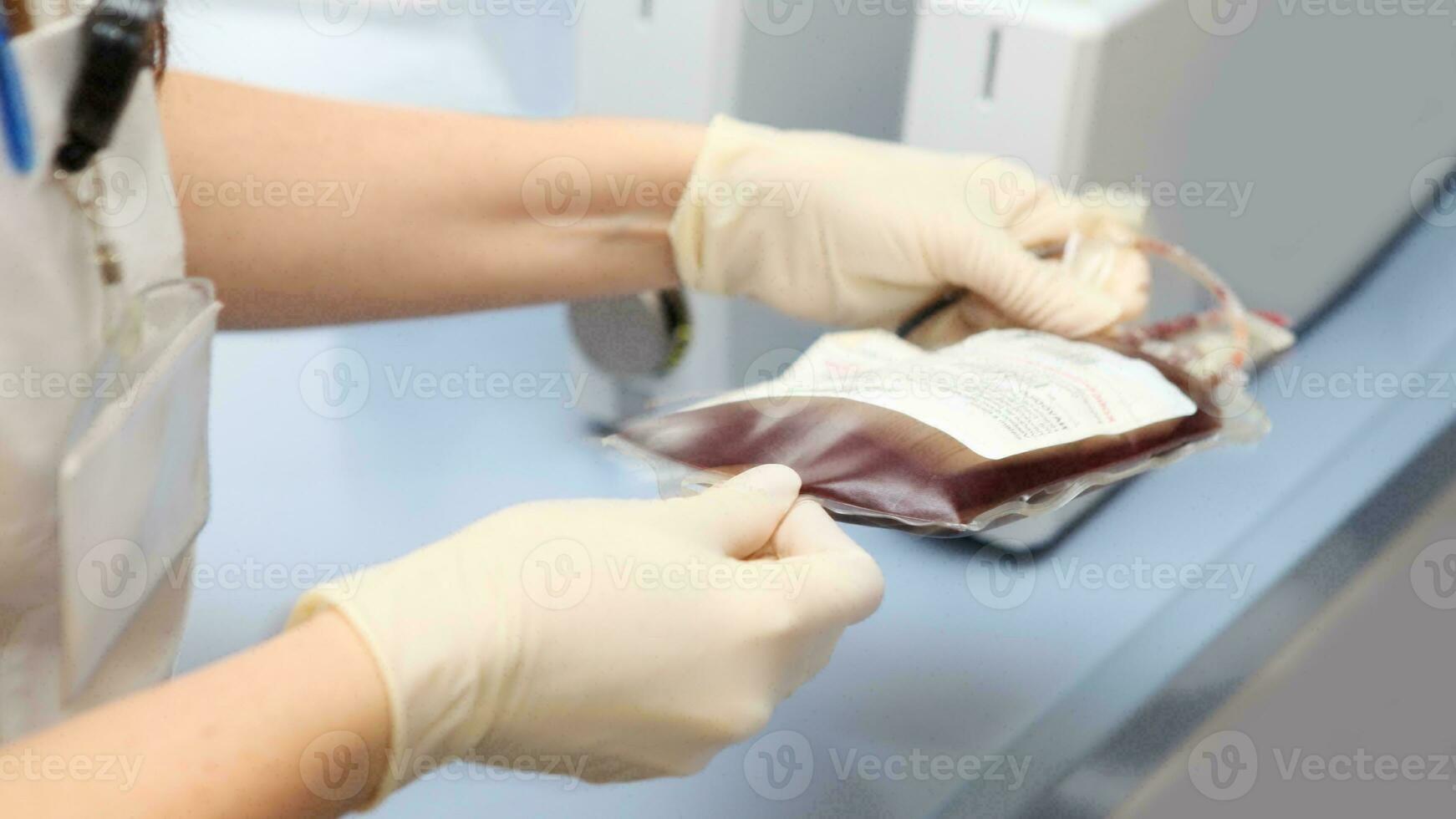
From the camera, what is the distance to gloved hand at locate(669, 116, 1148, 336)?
30.4 inches

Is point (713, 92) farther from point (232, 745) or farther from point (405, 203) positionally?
point (232, 745)

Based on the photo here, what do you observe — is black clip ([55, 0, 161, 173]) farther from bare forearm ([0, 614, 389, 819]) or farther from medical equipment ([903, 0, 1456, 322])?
medical equipment ([903, 0, 1456, 322])

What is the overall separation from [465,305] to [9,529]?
381mm

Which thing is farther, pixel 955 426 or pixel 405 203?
pixel 405 203

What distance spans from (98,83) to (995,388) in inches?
17.3

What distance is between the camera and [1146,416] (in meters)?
0.64

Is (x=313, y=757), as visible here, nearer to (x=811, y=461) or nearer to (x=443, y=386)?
(x=811, y=461)

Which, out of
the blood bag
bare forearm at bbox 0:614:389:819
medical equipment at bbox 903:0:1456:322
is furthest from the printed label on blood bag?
bare forearm at bbox 0:614:389:819

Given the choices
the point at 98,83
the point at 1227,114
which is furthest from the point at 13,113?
the point at 1227,114

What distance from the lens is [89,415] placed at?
21.0 inches

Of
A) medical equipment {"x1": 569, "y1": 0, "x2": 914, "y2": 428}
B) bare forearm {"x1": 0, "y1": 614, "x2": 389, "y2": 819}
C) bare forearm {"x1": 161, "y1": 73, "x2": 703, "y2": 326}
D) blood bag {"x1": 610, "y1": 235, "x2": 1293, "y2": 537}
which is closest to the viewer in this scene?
bare forearm {"x1": 0, "y1": 614, "x2": 389, "y2": 819}

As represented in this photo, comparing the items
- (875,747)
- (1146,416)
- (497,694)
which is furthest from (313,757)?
(1146,416)

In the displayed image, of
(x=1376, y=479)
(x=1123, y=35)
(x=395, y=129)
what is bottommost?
(x=1376, y=479)

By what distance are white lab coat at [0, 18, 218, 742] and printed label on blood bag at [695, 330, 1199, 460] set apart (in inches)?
10.7
